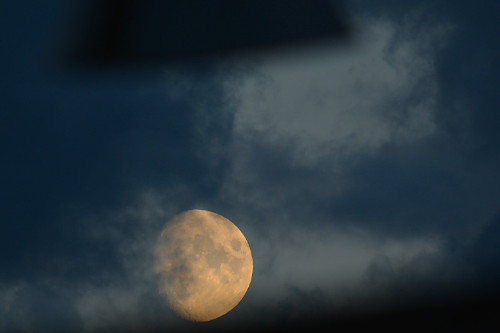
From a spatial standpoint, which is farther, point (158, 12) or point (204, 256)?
point (204, 256)

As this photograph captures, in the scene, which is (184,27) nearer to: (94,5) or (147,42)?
(147,42)

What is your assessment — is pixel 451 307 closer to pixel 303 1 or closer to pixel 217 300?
pixel 303 1

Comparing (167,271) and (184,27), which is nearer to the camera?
(184,27)

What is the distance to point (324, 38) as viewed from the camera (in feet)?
3.91

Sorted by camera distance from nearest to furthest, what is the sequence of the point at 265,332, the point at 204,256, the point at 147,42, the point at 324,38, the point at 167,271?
the point at 324,38
the point at 147,42
the point at 265,332
the point at 204,256
the point at 167,271

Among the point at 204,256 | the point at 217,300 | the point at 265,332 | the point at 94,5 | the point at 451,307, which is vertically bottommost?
the point at 451,307

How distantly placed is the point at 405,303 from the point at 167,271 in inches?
496

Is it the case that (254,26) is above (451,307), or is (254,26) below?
above

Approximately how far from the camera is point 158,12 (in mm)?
1158

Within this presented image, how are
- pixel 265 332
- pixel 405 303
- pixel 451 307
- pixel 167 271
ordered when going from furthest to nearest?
pixel 167 271, pixel 265 332, pixel 405 303, pixel 451 307

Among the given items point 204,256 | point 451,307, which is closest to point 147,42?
point 451,307

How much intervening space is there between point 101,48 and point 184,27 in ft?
1.30

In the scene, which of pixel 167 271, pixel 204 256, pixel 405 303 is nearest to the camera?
pixel 405 303

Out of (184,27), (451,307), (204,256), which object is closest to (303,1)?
(184,27)
